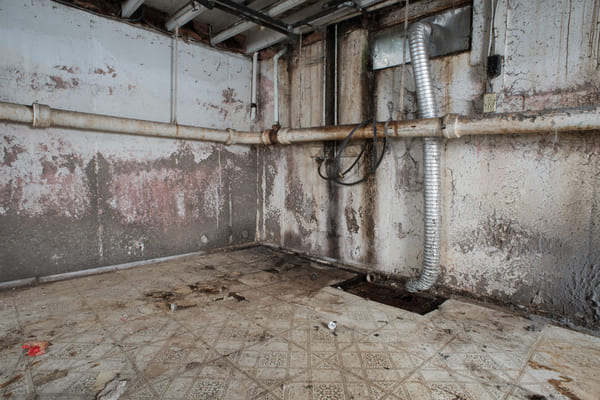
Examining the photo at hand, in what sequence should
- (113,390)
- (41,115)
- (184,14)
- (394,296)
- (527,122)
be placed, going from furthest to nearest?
(184,14), (394,296), (41,115), (527,122), (113,390)

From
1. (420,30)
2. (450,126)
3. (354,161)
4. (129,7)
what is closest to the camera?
(450,126)

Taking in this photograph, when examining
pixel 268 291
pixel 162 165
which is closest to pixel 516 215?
pixel 268 291

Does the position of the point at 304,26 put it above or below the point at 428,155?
above

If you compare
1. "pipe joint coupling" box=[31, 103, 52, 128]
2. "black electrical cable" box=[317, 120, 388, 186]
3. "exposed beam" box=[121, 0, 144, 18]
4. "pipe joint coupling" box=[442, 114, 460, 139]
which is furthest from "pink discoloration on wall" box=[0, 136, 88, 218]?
"pipe joint coupling" box=[442, 114, 460, 139]

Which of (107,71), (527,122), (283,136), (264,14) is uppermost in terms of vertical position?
(264,14)

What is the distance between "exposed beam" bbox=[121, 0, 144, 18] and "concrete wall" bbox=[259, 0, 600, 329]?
2.25 metres

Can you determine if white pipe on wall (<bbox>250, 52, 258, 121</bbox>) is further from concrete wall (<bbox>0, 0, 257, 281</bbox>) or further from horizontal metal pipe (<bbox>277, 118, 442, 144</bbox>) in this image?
horizontal metal pipe (<bbox>277, 118, 442, 144</bbox>)

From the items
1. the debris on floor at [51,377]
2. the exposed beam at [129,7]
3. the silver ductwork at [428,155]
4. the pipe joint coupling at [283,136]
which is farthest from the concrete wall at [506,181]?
the debris on floor at [51,377]

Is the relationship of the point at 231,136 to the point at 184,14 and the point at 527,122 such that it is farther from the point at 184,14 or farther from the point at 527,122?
the point at 527,122

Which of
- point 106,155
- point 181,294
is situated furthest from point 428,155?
point 106,155

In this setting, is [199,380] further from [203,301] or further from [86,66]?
[86,66]

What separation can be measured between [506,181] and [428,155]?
0.65m

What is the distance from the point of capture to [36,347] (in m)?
2.08

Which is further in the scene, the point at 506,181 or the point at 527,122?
the point at 506,181
